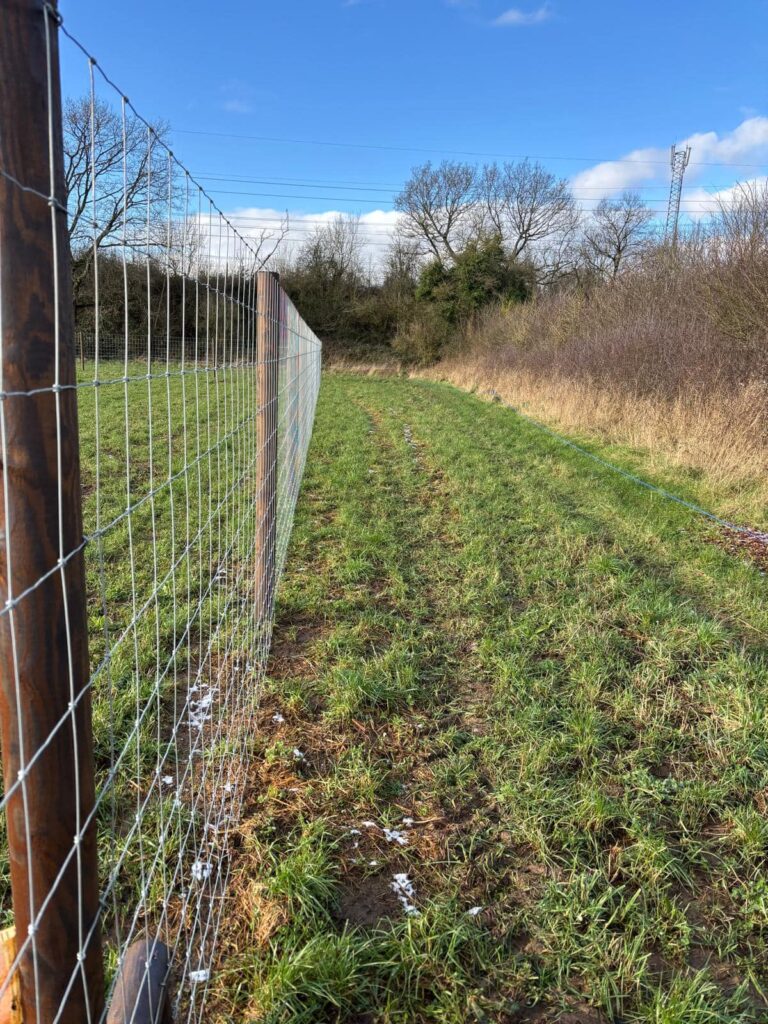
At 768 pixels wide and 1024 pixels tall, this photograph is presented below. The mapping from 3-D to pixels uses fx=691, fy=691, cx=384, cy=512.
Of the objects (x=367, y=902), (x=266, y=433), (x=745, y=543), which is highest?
(x=266, y=433)

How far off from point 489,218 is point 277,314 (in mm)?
39439

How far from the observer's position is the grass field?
1.96 meters

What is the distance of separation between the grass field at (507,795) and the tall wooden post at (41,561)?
105 cm

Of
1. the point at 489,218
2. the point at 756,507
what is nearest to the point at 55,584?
the point at 756,507

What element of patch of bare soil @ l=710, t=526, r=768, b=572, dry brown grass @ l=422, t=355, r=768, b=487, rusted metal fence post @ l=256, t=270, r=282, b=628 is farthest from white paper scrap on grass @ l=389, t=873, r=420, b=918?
dry brown grass @ l=422, t=355, r=768, b=487

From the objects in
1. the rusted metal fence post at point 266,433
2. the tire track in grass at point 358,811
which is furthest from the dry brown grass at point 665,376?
the rusted metal fence post at point 266,433

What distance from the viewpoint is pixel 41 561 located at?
0.96 m

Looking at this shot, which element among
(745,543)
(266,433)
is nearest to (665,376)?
(745,543)

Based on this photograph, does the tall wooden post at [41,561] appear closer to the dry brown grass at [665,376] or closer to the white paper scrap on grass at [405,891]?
the white paper scrap on grass at [405,891]

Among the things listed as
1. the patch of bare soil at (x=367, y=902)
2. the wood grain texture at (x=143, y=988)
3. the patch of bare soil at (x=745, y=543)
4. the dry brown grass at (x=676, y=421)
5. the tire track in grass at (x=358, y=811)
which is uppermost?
the dry brown grass at (x=676, y=421)

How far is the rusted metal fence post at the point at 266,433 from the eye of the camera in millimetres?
3596

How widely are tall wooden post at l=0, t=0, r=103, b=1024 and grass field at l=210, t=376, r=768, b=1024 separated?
3.45 ft

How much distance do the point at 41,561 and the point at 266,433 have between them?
9.28 feet

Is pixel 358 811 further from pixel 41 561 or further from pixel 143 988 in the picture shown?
pixel 41 561
